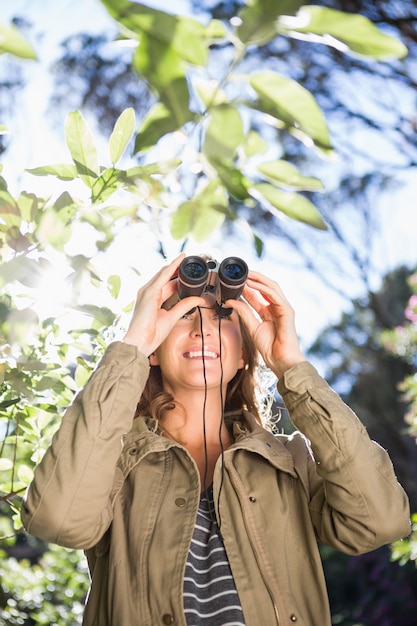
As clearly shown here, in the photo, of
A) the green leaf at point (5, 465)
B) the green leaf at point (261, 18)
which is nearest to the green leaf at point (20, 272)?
the green leaf at point (261, 18)

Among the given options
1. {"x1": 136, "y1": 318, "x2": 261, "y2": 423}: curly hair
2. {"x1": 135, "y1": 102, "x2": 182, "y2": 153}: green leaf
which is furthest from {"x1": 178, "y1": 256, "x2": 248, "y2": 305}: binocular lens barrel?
{"x1": 135, "y1": 102, "x2": 182, "y2": 153}: green leaf

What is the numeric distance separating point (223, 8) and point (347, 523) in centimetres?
600

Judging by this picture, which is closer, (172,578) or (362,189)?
(172,578)

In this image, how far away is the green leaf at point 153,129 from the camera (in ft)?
1.62

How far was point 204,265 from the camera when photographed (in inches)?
55.5

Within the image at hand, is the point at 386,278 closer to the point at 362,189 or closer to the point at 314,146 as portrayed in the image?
the point at 362,189

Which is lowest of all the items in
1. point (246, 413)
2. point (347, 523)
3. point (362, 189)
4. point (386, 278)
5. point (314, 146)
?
point (386, 278)

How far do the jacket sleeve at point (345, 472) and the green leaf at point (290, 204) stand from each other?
80 cm

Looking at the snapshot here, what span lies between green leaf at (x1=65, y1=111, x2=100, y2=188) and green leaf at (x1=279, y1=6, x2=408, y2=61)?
1.47ft

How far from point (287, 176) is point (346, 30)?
17 centimetres

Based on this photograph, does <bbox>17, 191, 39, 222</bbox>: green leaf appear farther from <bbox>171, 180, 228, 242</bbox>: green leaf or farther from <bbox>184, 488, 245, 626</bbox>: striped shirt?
<bbox>184, 488, 245, 626</bbox>: striped shirt

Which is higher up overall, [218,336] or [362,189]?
[218,336]

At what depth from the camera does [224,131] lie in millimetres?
474

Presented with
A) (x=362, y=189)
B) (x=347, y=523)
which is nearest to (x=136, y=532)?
(x=347, y=523)
